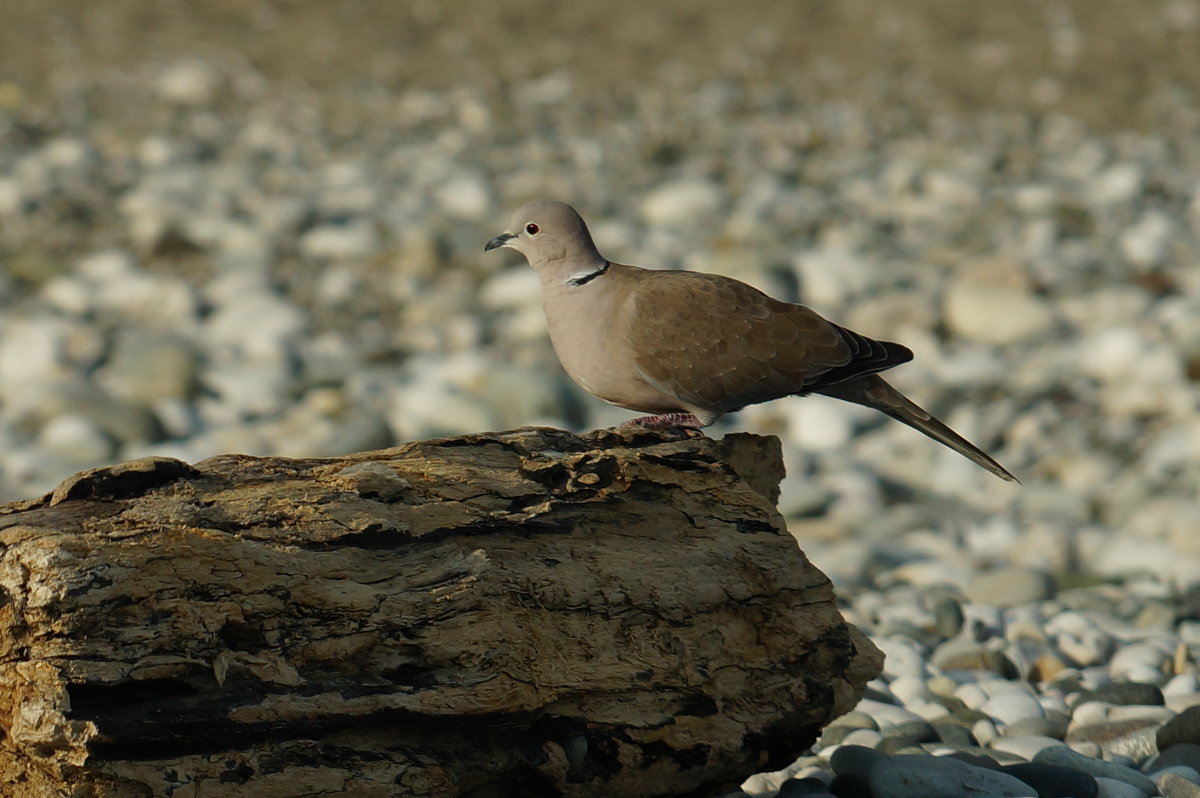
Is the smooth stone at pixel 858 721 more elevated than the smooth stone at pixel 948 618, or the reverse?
the smooth stone at pixel 948 618

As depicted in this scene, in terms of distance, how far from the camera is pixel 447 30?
55.0 ft

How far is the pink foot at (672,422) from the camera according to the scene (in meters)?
4.89

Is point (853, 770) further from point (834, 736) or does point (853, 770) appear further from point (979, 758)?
point (834, 736)

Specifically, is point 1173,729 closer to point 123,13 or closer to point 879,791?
point 879,791

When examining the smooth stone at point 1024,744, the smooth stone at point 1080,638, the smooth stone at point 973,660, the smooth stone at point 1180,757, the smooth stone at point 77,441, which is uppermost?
the smooth stone at point 77,441

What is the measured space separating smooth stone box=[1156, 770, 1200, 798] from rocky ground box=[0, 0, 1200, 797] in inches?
0.6

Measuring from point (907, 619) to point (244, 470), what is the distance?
362 centimetres

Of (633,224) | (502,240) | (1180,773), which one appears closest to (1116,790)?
(1180,773)

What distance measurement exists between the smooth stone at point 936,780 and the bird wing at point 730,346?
1.32m

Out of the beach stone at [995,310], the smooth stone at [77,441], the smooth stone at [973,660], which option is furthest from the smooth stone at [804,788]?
the beach stone at [995,310]


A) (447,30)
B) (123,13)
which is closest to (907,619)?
(447,30)

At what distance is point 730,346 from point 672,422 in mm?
346

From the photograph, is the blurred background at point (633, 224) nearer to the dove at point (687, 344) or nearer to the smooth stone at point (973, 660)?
the smooth stone at point (973, 660)

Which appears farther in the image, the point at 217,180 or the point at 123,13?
the point at 123,13
